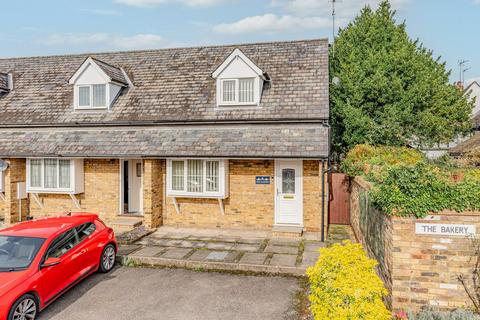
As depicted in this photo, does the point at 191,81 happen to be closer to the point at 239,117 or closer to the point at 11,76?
the point at 239,117

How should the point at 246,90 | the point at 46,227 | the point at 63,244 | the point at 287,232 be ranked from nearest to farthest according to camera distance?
the point at 63,244
the point at 46,227
the point at 287,232
the point at 246,90

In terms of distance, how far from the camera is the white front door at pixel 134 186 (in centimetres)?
1350

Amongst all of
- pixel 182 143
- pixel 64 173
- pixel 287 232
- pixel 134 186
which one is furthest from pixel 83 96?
pixel 287 232

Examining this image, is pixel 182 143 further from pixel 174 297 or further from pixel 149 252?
pixel 174 297

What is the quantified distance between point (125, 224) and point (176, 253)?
3.78 meters

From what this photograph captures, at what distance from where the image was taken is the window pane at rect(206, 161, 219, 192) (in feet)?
39.3

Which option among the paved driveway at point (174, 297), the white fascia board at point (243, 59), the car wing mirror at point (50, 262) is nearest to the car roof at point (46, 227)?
the car wing mirror at point (50, 262)

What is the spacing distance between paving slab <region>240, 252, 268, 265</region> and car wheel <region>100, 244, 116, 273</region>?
3.44 meters

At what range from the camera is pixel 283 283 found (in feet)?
25.0

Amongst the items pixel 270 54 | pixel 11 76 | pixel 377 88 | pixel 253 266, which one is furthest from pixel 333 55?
pixel 11 76

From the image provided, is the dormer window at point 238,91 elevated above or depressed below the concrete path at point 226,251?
above

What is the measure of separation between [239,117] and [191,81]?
3.47 meters

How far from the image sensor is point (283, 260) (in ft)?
28.6

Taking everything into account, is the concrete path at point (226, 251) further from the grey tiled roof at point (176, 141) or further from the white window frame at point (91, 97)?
the white window frame at point (91, 97)
